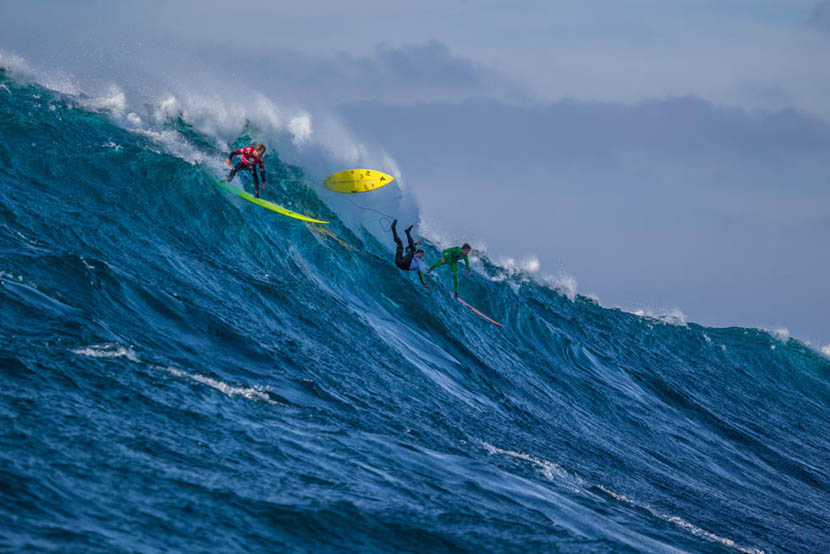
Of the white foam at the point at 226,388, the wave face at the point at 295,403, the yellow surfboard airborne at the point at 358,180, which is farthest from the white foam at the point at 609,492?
the yellow surfboard airborne at the point at 358,180

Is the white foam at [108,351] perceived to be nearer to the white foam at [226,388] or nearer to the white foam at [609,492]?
the white foam at [226,388]

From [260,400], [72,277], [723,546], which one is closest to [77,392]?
[260,400]

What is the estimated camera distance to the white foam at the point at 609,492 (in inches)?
358

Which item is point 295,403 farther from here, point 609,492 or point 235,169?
point 235,169

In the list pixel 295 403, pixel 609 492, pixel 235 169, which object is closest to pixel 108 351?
pixel 295 403

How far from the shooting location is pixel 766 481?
1452 centimetres

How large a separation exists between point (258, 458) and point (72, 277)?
4093 mm

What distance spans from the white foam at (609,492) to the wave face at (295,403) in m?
0.05

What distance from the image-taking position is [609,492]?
975cm

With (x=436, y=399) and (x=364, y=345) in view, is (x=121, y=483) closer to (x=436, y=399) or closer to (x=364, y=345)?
(x=436, y=399)

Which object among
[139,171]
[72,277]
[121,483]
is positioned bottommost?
[121,483]

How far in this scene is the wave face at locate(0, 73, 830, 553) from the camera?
573cm

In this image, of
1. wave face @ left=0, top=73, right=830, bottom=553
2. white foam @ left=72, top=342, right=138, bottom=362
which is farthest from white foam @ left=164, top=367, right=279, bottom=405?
white foam @ left=72, top=342, right=138, bottom=362

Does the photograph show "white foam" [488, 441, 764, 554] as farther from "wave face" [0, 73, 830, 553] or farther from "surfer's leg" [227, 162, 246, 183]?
"surfer's leg" [227, 162, 246, 183]
